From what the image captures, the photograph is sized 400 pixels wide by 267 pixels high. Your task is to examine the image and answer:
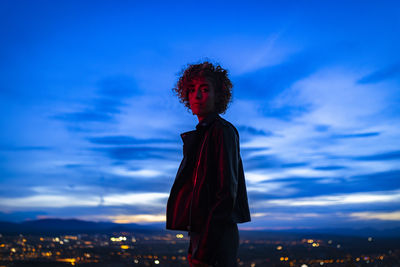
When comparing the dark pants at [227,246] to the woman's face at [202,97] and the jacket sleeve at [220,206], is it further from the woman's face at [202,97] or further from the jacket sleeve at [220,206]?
the woman's face at [202,97]

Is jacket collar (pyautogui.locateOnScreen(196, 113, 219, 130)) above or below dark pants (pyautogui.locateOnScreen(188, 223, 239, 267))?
above

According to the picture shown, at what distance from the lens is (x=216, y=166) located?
2.79m

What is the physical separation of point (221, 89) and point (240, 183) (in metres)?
0.88

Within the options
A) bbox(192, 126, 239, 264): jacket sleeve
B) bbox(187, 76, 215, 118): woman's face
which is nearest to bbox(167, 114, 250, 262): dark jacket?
bbox(192, 126, 239, 264): jacket sleeve

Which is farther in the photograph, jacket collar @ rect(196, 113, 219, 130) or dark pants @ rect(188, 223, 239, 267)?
jacket collar @ rect(196, 113, 219, 130)

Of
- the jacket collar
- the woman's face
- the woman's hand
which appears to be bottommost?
the woman's hand

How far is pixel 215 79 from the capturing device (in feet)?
11.2

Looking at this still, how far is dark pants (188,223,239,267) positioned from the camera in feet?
8.77

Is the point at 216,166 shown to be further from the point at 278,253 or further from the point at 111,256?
the point at 278,253

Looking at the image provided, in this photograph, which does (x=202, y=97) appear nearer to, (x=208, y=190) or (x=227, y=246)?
(x=208, y=190)

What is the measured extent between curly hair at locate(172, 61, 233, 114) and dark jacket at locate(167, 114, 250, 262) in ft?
1.50

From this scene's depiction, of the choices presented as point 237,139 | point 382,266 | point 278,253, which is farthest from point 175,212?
point 278,253

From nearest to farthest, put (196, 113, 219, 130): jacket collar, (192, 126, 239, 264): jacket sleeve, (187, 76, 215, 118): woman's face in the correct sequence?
(192, 126, 239, 264): jacket sleeve → (196, 113, 219, 130): jacket collar → (187, 76, 215, 118): woman's face

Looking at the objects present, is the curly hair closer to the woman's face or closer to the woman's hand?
the woman's face
